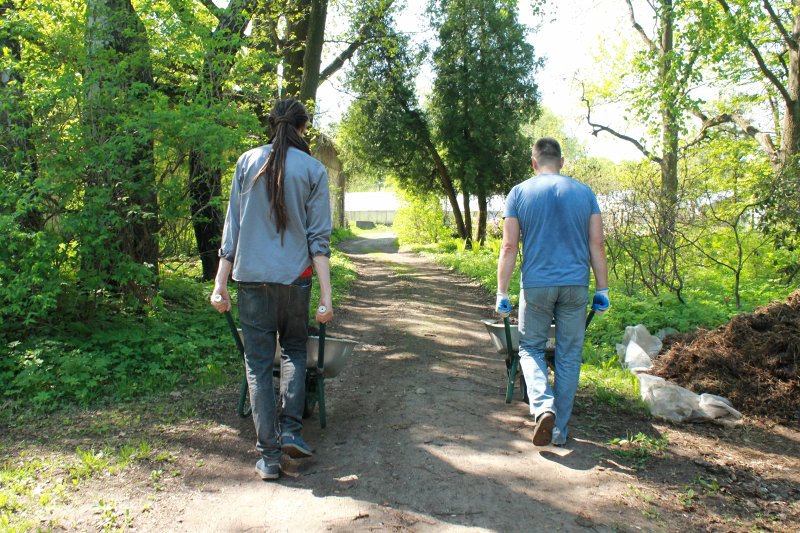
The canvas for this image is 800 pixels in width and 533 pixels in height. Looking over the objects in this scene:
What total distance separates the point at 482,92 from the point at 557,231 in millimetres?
18539

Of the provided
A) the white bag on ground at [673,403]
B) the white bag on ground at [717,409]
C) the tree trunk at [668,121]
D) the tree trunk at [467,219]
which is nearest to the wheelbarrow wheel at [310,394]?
the white bag on ground at [673,403]

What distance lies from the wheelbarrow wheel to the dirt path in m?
0.19

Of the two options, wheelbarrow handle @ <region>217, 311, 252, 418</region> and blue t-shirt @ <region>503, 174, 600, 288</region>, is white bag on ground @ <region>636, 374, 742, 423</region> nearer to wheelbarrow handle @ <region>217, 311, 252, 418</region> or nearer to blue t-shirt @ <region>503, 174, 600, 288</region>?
blue t-shirt @ <region>503, 174, 600, 288</region>

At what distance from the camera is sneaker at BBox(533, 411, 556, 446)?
387 cm

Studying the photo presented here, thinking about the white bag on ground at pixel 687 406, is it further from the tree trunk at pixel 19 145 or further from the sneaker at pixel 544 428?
the tree trunk at pixel 19 145

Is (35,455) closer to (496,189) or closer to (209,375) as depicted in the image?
(209,375)

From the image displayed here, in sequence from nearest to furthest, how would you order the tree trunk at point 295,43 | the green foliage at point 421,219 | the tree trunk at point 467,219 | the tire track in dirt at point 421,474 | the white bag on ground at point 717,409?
the tire track in dirt at point 421,474 → the white bag on ground at point 717,409 → the tree trunk at point 295,43 → the tree trunk at point 467,219 → the green foliage at point 421,219

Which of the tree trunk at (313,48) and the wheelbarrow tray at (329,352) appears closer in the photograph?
the wheelbarrow tray at (329,352)

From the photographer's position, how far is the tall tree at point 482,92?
21.5m

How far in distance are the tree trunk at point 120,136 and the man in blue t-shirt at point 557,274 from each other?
12.6ft

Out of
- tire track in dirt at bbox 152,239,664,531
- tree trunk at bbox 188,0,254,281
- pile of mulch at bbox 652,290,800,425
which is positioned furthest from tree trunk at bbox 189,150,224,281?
pile of mulch at bbox 652,290,800,425

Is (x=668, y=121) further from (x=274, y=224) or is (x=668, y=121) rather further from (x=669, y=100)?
(x=274, y=224)

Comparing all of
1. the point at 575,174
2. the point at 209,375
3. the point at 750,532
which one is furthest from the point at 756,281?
the point at 209,375

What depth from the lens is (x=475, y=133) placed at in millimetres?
21656
